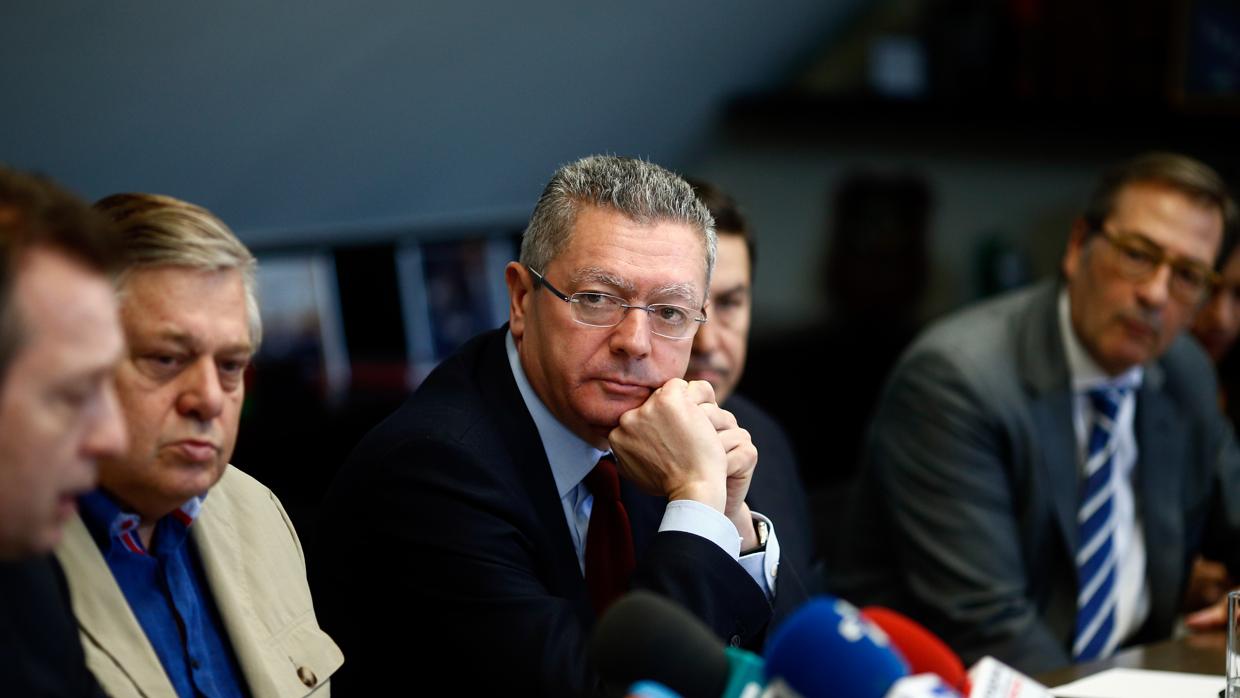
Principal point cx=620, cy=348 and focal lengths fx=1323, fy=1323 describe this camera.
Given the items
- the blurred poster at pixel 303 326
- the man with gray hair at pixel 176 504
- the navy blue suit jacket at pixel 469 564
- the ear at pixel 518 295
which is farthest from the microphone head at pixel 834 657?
the blurred poster at pixel 303 326

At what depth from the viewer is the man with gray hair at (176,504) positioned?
1.27m

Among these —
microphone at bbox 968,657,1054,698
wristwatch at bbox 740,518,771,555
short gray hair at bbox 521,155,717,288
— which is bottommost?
wristwatch at bbox 740,518,771,555

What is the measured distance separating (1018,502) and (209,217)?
1602 millimetres

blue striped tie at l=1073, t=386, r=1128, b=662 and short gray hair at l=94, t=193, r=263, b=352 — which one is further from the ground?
short gray hair at l=94, t=193, r=263, b=352

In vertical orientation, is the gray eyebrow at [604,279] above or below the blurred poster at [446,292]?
above

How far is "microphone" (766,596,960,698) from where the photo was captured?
96 centimetres

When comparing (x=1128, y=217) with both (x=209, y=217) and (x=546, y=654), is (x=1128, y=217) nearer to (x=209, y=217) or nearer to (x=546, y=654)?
(x=546, y=654)

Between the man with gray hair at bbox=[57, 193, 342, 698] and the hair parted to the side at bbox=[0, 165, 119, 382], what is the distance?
0.27 meters

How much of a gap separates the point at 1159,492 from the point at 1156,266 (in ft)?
1.41

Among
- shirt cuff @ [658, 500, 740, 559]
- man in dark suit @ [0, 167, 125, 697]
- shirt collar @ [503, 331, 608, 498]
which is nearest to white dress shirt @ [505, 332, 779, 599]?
shirt collar @ [503, 331, 608, 498]

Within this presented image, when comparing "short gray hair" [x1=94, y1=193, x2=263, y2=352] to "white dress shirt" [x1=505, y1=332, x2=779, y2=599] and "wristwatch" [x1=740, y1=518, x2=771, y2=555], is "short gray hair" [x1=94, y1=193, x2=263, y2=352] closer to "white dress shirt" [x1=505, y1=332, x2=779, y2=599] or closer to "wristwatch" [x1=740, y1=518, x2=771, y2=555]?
"white dress shirt" [x1=505, y1=332, x2=779, y2=599]

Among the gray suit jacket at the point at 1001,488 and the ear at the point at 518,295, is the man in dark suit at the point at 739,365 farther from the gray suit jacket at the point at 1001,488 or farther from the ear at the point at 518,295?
the ear at the point at 518,295

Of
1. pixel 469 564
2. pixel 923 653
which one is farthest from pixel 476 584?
pixel 923 653

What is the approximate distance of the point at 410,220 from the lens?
3.36 m
